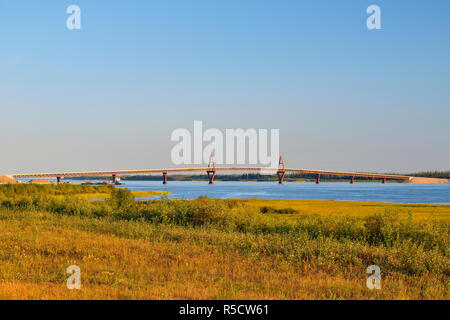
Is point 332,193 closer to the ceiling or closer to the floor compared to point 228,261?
closer to the floor

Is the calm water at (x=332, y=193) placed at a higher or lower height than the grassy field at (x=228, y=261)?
lower

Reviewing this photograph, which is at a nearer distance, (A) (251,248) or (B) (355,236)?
(A) (251,248)

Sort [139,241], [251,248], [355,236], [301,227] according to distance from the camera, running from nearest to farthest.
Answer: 1. [251,248]
2. [139,241]
3. [355,236]
4. [301,227]

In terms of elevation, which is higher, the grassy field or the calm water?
the grassy field

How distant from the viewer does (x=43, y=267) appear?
32.4ft

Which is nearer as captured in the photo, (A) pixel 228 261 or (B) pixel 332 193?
(A) pixel 228 261

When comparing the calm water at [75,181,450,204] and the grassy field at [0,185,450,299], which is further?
the calm water at [75,181,450,204]

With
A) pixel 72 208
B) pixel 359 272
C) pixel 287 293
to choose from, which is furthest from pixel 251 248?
pixel 72 208

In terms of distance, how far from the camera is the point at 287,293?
7.52 m

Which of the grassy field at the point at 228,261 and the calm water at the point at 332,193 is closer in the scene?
the grassy field at the point at 228,261
